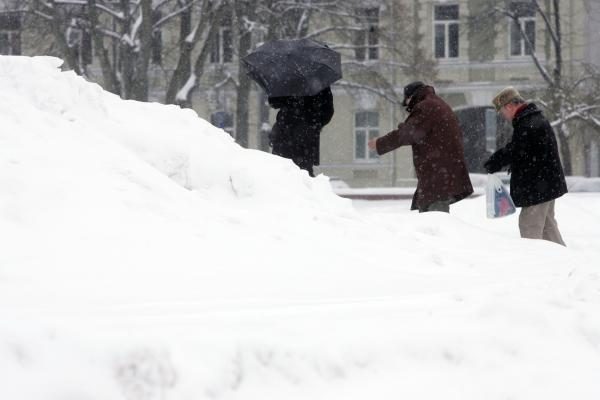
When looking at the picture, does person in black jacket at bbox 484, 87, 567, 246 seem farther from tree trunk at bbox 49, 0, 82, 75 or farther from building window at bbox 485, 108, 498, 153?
building window at bbox 485, 108, 498, 153

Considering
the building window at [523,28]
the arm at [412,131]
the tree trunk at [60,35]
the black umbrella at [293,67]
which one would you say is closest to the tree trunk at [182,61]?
the tree trunk at [60,35]

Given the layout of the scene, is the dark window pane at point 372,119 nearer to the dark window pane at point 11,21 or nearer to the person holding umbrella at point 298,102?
the dark window pane at point 11,21

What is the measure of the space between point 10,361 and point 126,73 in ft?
62.8

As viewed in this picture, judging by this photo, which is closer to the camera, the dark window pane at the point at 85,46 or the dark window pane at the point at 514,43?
the dark window pane at the point at 85,46

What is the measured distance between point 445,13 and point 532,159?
26416 millimetres

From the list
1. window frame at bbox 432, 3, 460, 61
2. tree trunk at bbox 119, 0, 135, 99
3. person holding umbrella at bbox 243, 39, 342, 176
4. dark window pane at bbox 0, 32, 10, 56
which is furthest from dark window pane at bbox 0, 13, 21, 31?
person holding umbrella at bbox 243, 39, 342, 176

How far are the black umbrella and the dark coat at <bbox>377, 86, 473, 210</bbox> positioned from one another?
2.56ft

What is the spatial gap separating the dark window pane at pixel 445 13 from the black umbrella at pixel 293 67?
2535 centimetres

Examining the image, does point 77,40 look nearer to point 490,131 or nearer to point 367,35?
point 367,35

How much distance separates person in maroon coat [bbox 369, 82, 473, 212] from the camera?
27.0 ft

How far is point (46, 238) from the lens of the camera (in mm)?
3918

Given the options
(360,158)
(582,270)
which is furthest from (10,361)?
(360,158)

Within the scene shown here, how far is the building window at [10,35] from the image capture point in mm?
24652

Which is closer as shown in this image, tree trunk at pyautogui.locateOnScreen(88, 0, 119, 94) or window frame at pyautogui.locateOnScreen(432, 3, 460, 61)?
tree trunk at pyautogui.locateOnScreen(88, 0, 119, 94)
